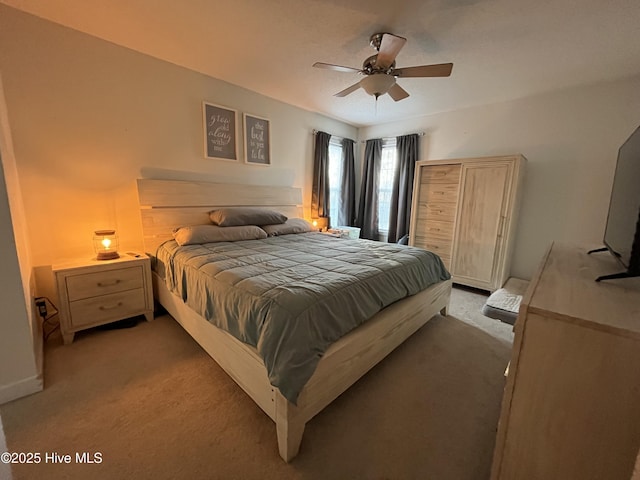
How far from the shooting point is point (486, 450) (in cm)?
130

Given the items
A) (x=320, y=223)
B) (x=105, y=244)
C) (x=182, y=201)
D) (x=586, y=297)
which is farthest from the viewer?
(x=320, y=223)

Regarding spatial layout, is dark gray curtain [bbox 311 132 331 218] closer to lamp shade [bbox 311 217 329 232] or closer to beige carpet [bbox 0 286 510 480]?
lamp shade [bbox 311 217 329 232]

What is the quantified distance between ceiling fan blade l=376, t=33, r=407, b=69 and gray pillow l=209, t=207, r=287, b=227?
189 centimetres

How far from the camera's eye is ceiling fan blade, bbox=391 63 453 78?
2.00 m

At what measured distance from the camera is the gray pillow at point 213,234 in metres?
2.46

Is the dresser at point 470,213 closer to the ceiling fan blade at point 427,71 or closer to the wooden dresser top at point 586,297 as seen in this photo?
the ceiling fan blade at point 427,71

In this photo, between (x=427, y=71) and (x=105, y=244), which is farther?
(x=105, y=244)

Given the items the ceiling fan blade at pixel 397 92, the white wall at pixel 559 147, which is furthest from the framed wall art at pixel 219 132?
the white wall at pixel 559 147

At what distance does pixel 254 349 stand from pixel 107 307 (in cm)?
164

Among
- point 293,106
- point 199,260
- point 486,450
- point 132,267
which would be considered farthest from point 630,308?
point 293,106

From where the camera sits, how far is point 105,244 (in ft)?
7.71

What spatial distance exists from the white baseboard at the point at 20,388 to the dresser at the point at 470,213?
3.98 metres

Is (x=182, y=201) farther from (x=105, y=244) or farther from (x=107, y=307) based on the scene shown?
(x=107, y=307)

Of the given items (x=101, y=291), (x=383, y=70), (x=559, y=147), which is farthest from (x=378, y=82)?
(x=101, y=291)
